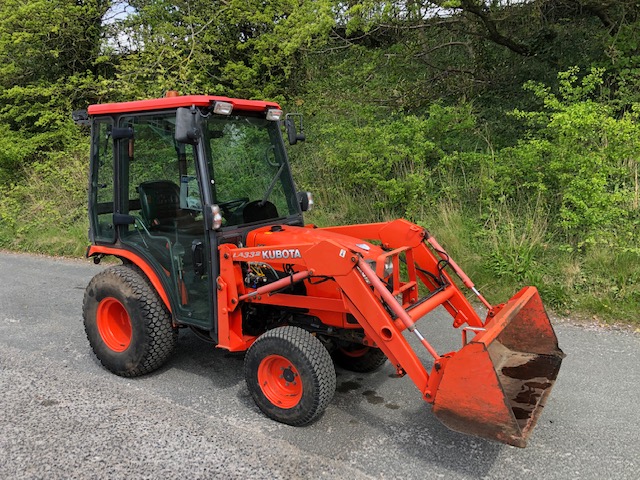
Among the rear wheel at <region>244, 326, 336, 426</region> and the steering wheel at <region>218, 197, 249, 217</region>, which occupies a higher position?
the steering wheel at <region>218, 197, 249, 217</region>

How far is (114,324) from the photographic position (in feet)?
14.7

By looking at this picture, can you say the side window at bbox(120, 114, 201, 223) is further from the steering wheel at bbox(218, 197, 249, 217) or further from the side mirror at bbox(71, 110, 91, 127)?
the side mirror at bbox(71, 110, 91, 127)

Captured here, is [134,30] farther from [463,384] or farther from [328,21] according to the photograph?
[463,384]

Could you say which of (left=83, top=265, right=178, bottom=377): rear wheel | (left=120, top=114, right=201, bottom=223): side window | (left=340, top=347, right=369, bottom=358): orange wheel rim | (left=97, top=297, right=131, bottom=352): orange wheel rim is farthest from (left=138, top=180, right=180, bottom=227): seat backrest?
(left=340, top=347, right=369, bottom=358): orange wheel rim

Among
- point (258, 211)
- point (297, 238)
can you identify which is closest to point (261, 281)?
point (297, 238)

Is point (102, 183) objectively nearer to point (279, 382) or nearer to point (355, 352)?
point (279, 382)

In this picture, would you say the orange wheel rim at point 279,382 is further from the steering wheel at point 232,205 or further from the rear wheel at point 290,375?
the steering wheel at point 232,205

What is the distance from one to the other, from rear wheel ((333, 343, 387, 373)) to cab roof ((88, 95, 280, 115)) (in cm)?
208

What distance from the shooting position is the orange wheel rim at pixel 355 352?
4.20 m

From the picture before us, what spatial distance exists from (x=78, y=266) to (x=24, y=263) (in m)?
1.26

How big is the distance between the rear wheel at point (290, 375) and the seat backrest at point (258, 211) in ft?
3.40

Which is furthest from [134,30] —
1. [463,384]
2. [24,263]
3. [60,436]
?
[463,384]

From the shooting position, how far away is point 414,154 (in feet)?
25.8

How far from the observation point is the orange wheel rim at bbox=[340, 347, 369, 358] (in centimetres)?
420
